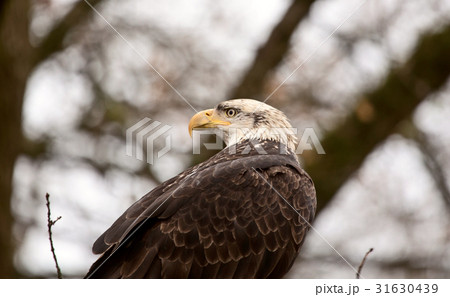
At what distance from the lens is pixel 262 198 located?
6.54m

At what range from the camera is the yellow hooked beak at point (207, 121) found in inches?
307

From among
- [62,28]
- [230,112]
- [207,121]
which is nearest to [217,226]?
[207,121]

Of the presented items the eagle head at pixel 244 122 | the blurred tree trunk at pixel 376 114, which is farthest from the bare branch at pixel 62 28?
the eagle head at pixel 244 122

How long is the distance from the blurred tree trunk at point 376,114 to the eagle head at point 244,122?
1550 mm

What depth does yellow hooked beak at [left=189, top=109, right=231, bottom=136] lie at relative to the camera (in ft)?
25.6

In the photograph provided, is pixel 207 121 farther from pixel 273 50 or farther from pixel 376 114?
pixel 273 50

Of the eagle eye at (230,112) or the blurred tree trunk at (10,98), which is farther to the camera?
the blurred tree trunk at (10,98)

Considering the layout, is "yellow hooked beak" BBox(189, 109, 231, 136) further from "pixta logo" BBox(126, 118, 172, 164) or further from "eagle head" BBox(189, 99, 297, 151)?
"pixta logo" BBox(126, 118, 172, 164)

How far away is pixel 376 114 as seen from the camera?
943 centimetres

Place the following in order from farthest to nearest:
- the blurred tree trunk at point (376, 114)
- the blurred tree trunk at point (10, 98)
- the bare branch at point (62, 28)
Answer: the bare branch at point (62, 28) < the blurred tree trunk at point (10, 98) < the blurred tree trunk at point (376, 114)

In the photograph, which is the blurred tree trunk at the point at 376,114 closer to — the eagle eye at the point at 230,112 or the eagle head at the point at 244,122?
the eagle head at the point at 244,122

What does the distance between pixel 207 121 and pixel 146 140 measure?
334cm

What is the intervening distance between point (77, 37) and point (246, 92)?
3397 mm

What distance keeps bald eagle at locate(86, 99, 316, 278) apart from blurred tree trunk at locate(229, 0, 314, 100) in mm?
3532
